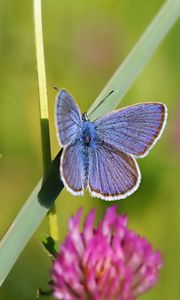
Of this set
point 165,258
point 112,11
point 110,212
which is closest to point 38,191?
point 110,212

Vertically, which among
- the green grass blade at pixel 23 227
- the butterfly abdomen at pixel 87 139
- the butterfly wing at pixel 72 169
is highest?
the butterfly abdomen at pixel 87 139

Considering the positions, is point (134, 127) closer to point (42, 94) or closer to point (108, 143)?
point (108, 143)

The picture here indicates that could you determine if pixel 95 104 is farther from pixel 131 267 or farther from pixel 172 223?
pixel 172 223

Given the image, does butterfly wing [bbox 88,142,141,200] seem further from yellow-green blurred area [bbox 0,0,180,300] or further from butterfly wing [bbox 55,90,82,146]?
yellow-green blurred area [bbox 0,0,180,300]

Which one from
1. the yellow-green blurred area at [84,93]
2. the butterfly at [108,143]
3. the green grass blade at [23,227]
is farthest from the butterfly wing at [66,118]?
the yellow-green blurred area at [84,93]

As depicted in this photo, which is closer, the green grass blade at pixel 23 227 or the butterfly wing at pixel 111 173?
the green grass blade at pixel 23 227

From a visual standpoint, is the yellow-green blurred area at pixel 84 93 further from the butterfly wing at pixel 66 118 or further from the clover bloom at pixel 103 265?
the clover bloom at pixel 103 265

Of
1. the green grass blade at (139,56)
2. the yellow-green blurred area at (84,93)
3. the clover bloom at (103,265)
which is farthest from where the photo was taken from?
the yellow-green blurred area at (84,93)
